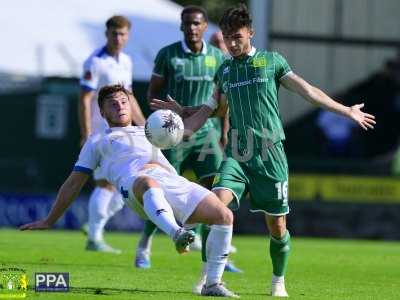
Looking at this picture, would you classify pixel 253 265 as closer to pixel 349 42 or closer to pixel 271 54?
pixel 271 54

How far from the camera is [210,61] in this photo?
12.7m

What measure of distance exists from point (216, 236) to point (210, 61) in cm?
378

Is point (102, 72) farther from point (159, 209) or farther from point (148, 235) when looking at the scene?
point (159, 209)

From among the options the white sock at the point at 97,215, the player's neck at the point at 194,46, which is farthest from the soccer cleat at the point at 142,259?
the player's neck at the point at 194,46

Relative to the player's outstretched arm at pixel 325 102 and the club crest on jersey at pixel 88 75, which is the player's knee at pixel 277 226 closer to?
the player's outstretched arm at pixel 325 102

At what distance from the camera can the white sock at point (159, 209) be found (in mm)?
9133

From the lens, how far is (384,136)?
28.8 meters

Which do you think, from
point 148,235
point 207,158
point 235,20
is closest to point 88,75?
point 207,158

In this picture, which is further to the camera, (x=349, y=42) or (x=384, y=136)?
(x=349, y=42)

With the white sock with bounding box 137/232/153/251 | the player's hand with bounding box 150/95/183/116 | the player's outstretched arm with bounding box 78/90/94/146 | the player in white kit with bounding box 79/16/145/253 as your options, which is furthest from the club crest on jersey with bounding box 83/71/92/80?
the player's hand with bounding box 150/95/183/116

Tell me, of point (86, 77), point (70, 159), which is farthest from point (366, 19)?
point (86, 77)

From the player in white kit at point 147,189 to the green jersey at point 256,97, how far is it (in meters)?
0.70

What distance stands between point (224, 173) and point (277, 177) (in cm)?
45

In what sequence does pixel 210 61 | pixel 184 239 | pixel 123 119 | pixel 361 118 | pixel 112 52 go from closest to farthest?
pixel 184 239 → pixel 361 118 → pixel 123 119 → pixel 210 61 → pixel 112 52
